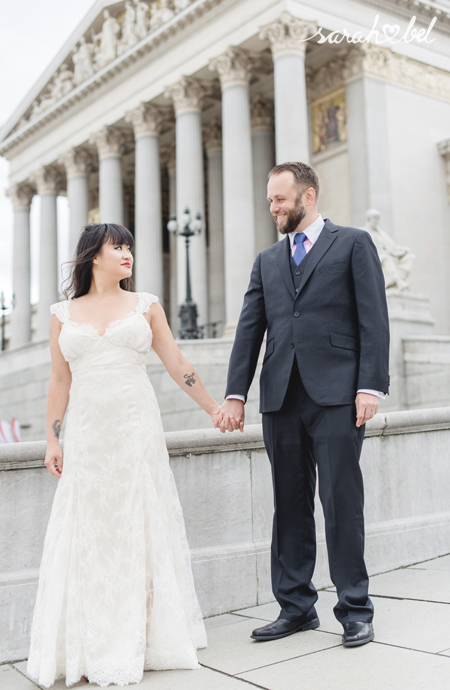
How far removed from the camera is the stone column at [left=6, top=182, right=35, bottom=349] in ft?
133

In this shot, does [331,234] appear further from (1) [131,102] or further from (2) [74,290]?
(1) [131,102]

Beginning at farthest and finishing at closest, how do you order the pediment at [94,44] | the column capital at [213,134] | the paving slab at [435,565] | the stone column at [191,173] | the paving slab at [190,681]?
the column capital at [213,134], the pediment at [94,44], the stone column at [191,173], the paving slab at [435,565], the paving slab at [190,681]

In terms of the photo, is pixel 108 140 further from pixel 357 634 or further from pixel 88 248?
pixel 357 634

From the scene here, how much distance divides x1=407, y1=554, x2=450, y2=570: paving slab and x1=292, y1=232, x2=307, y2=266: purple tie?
2.73 m

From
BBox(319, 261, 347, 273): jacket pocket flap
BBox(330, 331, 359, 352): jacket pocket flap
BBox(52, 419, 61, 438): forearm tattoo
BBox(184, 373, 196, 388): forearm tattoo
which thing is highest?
BBox(319, 261, 347, 273): jacket pocket flap

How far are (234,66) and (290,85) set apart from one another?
3.66 m

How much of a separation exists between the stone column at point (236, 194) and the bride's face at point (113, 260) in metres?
20.9

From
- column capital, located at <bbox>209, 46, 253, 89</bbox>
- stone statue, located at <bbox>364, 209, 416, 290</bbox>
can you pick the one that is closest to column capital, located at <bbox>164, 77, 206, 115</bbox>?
column capital, located at <bbox>209, 46, 253, 89</bbox>

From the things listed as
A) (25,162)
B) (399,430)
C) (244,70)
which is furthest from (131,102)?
(399,430)

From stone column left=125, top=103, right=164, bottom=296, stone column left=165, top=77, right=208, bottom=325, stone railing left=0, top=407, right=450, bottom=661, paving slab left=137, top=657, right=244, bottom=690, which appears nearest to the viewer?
paving slab left=137, top=657, right=244, bottom=690

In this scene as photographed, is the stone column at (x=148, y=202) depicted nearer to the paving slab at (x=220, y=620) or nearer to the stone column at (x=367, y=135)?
the stone column at (x=367, y=135)

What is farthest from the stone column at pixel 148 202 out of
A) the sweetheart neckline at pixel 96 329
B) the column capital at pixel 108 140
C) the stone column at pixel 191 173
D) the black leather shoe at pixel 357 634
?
the black leather shoe at pixel 357 634

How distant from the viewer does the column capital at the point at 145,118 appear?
103ft

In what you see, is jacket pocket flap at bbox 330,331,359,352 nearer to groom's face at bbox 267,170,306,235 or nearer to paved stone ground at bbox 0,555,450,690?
groom's face at bbox 267,170,306,235
